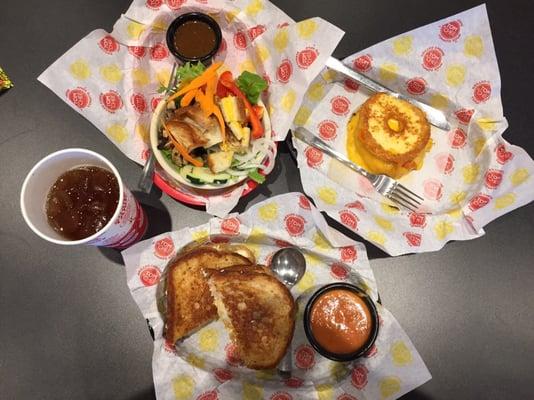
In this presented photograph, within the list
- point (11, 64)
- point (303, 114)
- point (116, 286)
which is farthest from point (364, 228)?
point (11, 64)

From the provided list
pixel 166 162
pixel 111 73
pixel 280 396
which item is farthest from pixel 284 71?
pixel 280 396

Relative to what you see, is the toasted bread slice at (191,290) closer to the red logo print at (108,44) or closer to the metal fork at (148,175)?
the metal fork at (148,175)

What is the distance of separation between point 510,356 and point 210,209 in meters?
1.32

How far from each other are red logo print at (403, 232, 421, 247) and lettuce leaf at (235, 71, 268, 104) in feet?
2.55

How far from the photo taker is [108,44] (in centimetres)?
182

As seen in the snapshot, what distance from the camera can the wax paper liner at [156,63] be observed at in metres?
1.72

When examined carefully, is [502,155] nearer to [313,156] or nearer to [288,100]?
[313,156]

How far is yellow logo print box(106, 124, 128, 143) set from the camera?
1.81 m

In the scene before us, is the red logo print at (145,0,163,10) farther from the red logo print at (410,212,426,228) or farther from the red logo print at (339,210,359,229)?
the red logo print at (410,212,426,228)

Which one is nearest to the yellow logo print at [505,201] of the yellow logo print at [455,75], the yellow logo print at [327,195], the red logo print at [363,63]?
the yellow logo print at [455,75]

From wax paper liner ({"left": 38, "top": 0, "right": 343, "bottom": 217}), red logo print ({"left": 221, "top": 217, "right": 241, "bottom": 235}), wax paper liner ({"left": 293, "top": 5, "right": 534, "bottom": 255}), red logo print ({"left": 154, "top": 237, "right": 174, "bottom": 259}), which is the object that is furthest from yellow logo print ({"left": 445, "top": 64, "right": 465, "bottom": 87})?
red logo print ({"left": 154, "top": 237, "right": 174, "bottom": 259})

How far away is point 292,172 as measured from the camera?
1942 mm

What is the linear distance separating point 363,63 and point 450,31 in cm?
36

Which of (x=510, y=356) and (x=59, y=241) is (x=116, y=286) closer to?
(x=59, y=241)
